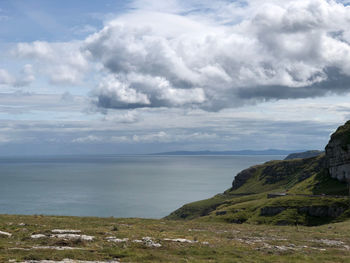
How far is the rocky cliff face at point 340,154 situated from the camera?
158375mm

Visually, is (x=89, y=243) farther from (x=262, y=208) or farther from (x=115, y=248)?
(x=262, y=208)

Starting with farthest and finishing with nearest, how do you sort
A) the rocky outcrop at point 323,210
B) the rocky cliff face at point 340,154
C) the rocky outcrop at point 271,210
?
the rocky cliff face at point 340,154
the rocky outcrop at point 271,210
the rocky outcrop at point 323,210


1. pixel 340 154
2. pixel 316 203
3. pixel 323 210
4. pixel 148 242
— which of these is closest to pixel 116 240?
pixel 148 242

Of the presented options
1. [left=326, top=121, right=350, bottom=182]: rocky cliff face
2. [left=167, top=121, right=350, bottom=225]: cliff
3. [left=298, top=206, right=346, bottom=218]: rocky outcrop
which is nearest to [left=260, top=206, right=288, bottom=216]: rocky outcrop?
[left=167, top=121, right=350, bottom=225]: cliff

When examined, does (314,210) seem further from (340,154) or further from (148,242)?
(148,242)

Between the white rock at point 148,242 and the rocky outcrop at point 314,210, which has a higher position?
the white rock at point 148,242

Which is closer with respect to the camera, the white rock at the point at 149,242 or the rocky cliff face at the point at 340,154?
the white rock at the point at 149,242

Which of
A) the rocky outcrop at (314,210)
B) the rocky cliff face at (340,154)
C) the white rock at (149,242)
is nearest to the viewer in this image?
the white rock at (149,242)

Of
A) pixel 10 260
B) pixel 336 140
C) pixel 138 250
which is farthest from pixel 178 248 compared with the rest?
pixel 336 140

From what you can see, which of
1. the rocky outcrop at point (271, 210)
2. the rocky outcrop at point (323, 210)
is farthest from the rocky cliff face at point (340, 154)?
the rocky outcrop at point (271, 210)

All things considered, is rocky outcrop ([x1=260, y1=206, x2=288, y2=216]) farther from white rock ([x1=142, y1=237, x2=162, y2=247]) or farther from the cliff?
white rock ([x1=142, y1=237, x2=162, y2=247])

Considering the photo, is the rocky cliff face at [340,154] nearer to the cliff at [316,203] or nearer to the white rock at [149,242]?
the cliff at [316,203]

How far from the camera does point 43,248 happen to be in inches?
956

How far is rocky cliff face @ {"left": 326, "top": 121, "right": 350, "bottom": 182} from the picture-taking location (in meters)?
158
